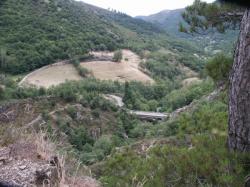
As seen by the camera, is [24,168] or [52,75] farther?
[52,75]

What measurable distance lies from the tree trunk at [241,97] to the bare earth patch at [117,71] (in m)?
48.8

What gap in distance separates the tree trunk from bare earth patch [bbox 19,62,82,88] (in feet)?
136

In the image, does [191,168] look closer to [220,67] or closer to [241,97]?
[241,97]

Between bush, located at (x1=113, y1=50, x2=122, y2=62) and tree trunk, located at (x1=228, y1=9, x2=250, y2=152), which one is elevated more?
tree trunk, located at (x1=228, y1=9, x2=250, y2=152)

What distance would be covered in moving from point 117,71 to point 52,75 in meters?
9.81

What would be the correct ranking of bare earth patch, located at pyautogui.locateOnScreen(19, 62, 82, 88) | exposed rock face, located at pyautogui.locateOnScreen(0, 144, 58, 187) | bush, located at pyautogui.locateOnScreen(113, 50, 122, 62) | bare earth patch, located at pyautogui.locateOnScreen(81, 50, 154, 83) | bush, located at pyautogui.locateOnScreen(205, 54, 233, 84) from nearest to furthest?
1. exposed rock face, located at pyautogui.locateOnScreen(0, 144, 58, 187)
2. bush, located at pyautogui.locateOnScreen(205, 54, 233, 84)
3. bare earth patch, located at pyautogui.locateOnScreen(19, 62, 82, 88)
4. bare earth patch, located at pyautogui.locateOnScreen(81, 50, 154, 83)
5. bush, located at pyautogui.locateOnScreen(113, 50, 122, 62)

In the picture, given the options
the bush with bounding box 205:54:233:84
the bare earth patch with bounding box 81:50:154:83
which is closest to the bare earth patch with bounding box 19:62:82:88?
the bare earth patch with bounding box 81:50:154:83

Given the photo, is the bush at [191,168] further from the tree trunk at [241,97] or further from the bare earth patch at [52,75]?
the bare earth patch at [52,75]

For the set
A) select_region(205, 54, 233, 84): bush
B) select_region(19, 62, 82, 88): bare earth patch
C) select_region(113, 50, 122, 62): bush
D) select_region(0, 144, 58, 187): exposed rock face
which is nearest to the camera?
select_region(0, 144, 58, 187): exposed rock face

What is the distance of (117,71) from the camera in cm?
5553

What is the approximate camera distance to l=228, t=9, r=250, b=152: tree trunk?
3.00 m

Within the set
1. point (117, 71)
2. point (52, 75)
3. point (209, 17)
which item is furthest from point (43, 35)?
point (209, 17)

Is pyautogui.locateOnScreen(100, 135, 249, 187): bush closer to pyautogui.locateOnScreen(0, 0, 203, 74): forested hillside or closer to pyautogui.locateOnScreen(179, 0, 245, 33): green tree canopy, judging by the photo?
pyautogui.locateOnScreen(179, 0, 245, 33): green tree canopy

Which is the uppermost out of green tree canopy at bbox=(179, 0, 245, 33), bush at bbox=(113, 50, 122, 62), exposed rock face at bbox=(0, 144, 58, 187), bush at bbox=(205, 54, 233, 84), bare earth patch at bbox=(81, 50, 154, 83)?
green tree canopy at bbox=(179, 0, 245, 33)
